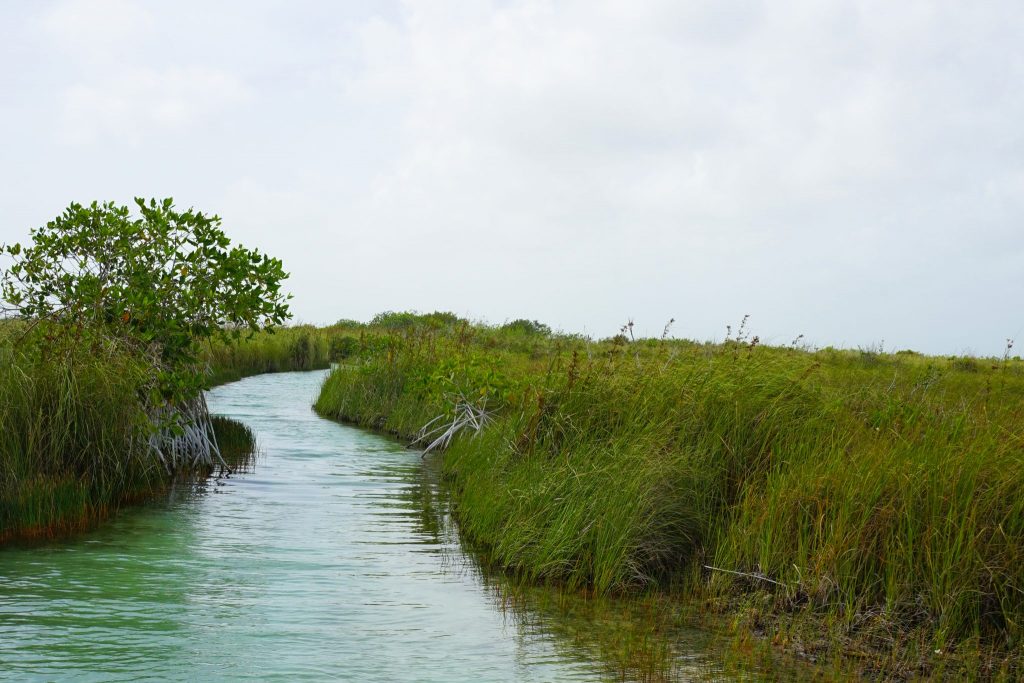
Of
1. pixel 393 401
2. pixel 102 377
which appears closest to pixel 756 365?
pixel 102 377

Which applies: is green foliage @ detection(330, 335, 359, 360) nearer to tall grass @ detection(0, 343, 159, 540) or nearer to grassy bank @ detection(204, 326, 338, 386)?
grassy bank @ detection(204, 326, 338, 386)

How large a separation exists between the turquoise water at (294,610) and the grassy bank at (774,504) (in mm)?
661

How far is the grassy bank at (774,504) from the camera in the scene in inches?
248

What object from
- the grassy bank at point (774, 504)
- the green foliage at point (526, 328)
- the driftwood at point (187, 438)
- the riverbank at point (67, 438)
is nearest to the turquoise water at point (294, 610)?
the riverbank at point (67, 438)

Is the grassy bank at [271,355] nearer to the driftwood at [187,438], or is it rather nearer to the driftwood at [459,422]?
the driftwood at [459,422]

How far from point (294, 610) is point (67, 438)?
435 cm

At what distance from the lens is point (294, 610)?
7.29 m

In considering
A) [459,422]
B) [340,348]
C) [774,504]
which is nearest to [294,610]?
[774,504]

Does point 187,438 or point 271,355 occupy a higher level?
point 271,355

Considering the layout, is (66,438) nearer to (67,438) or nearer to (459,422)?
(67,438)

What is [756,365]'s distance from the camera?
9.77 m

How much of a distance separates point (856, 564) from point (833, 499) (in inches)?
20.8

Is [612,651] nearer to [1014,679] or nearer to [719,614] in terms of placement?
[719,614]

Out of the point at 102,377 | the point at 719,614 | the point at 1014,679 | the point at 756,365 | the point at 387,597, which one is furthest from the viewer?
the point at 102,377
